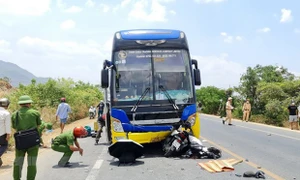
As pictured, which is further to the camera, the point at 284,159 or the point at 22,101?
the point at 284,159

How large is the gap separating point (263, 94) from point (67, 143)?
2745 cm

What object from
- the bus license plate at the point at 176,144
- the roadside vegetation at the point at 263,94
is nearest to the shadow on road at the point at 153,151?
the bus license plate at the point at 176,144

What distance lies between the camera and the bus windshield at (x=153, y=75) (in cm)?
1025

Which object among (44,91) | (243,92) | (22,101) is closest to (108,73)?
(22,101)

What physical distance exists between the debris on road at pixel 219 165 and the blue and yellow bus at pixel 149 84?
1.62m

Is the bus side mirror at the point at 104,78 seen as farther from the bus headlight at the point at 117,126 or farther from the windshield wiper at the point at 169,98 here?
the windshield wiper at the point at 169,98

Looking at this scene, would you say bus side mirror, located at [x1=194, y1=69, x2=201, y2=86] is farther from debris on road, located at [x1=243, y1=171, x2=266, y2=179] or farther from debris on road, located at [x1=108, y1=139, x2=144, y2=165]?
debris on road, located at [x1=243, y1=171, x2=266, y2=179]

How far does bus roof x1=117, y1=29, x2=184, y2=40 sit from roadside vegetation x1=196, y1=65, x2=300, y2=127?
21.4 meters

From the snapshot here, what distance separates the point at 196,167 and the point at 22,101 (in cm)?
393

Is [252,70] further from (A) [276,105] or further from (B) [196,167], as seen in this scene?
(B) [196,167]

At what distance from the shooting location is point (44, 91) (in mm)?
31734

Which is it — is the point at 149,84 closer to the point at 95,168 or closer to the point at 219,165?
the point at 95,168

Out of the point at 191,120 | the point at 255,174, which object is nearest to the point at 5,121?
the point at 191,120

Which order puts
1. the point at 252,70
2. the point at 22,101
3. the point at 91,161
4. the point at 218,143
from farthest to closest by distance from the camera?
the point at 252,70, the point at 218,143, the point at 91,161, the point at 22,101
